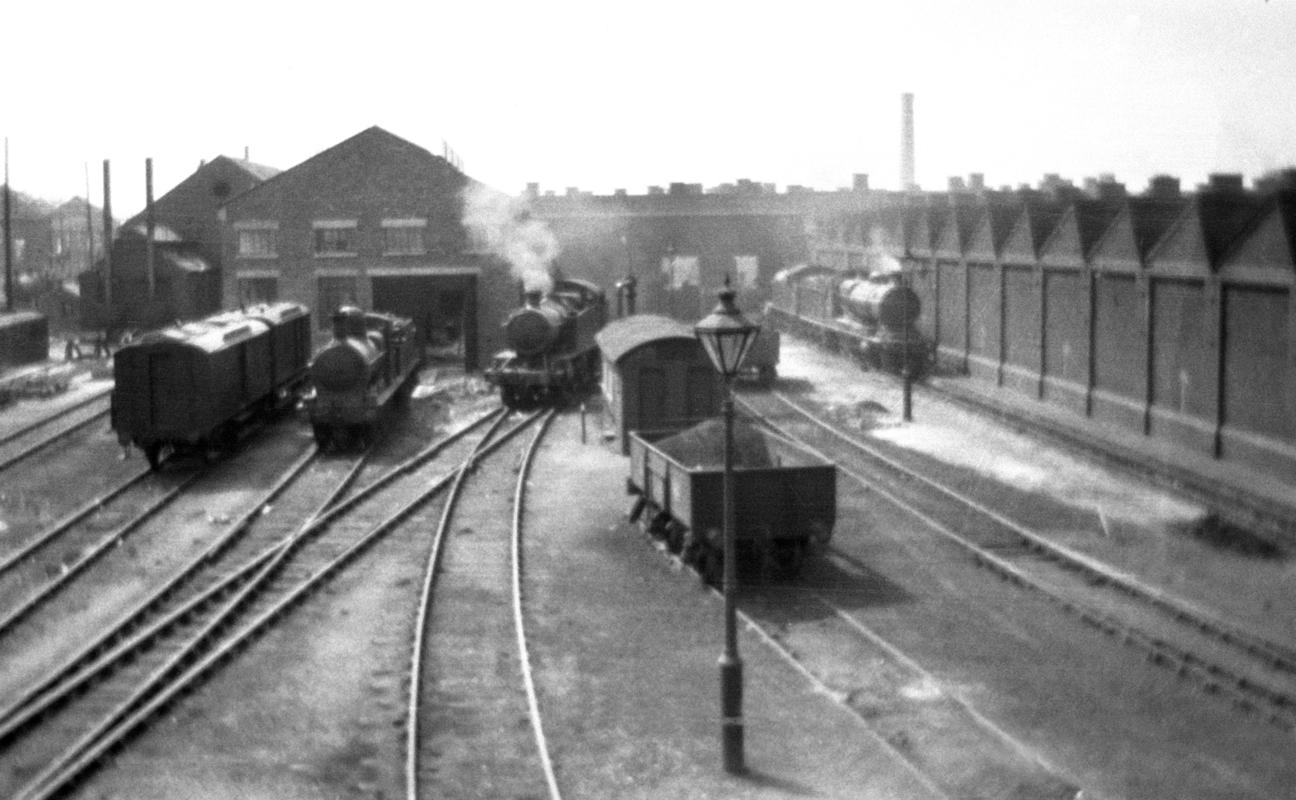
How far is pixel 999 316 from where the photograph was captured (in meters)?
42.2

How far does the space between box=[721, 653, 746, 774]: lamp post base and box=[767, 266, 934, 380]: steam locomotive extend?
26.9m

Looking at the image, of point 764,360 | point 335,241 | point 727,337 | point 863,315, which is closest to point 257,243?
point 335,241

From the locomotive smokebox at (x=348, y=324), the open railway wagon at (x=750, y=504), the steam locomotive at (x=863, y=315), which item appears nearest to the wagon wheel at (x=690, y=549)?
the open railway wagon at (x=750, y=504)

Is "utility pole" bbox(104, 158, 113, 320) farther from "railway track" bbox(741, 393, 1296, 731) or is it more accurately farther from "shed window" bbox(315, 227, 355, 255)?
"railway track" bbox(741, 393, 1296, 731)

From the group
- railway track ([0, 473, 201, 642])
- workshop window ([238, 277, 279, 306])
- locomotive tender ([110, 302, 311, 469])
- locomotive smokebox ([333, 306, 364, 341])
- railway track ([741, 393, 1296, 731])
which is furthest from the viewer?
workshop window ([238, 277, 279, 306])

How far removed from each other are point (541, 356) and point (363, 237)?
1612cm

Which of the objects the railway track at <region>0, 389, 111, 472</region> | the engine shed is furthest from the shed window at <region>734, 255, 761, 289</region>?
the engine shed

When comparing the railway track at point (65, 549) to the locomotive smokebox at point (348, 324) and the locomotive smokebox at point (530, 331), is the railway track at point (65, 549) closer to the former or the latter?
the locomotive smokebox at point (348, 324)

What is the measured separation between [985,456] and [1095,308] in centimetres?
560

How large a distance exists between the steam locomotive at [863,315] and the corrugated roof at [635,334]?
323 inches

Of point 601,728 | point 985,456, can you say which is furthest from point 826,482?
point 985,456

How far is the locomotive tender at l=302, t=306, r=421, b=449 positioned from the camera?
32.6 metres

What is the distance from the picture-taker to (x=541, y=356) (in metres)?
40.6

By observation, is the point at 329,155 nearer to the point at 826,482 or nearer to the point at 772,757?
the point at 826,482
